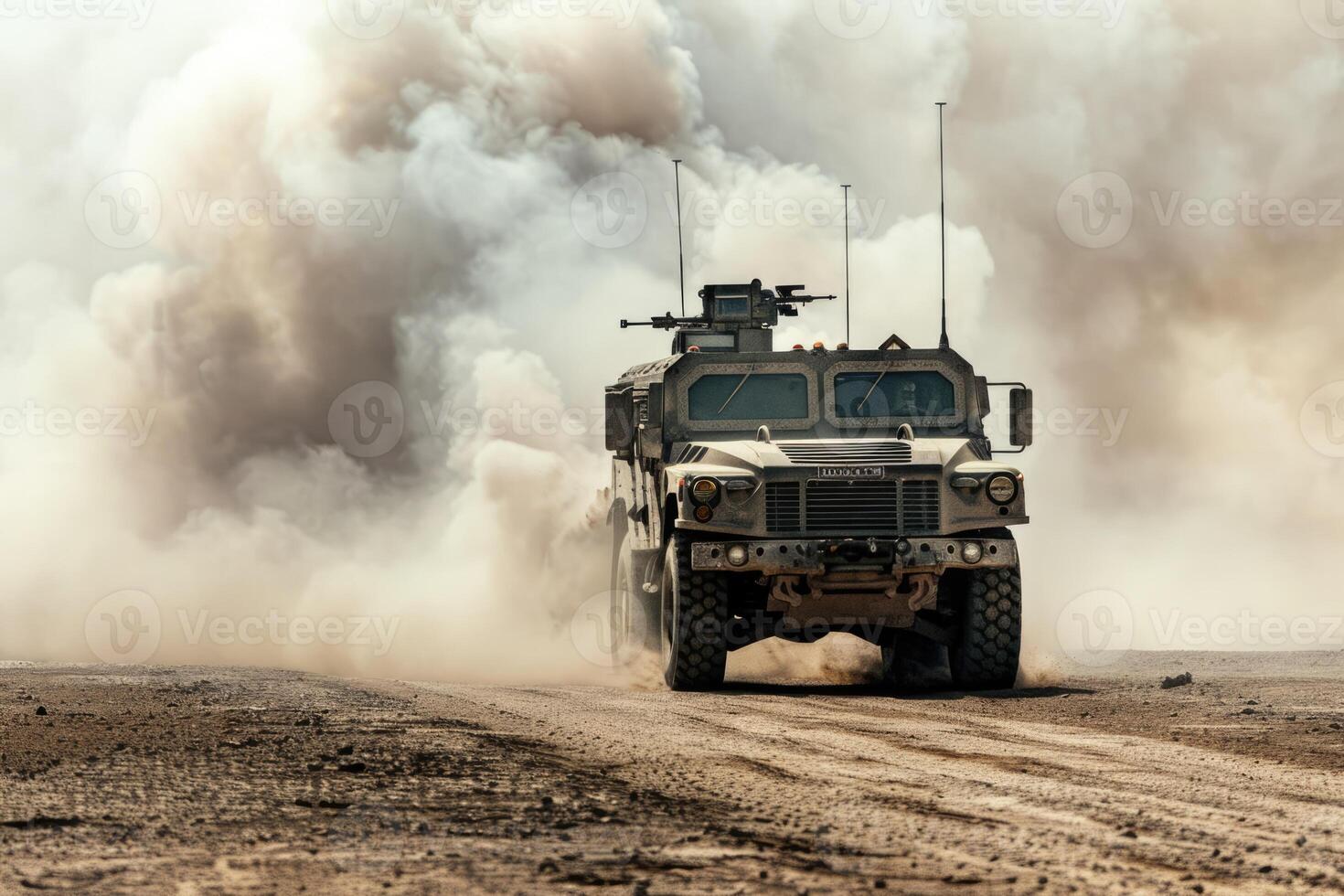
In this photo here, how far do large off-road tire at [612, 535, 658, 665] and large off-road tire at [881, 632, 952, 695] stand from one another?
203cm

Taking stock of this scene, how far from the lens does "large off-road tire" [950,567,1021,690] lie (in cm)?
1138

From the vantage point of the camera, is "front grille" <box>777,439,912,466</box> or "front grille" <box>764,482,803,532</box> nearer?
"front grille" <box>764,482,803,532</box>

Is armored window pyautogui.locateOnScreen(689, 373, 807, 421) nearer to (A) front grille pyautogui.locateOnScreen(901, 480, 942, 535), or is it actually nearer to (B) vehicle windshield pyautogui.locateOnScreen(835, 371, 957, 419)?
(B) vehicle windshield pyautogui.locateOnScreen(835, 371, 957, 419)

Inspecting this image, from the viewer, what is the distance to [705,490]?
11070mm

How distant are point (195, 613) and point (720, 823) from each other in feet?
57.4

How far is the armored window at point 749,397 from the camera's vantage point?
1241 centimetres

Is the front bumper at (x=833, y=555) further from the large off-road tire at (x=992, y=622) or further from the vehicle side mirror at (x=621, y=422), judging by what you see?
the vehicle side mirror at (x=621, y=422)

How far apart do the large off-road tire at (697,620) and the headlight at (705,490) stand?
17.1 inches

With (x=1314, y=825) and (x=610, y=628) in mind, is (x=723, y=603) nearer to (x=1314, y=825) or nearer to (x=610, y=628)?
(x=610, y=628)

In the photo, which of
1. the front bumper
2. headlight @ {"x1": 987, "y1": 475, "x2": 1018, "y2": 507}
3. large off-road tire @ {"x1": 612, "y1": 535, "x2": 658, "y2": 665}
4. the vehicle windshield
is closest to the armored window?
Answer: the vehicle windshield

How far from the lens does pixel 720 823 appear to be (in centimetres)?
538

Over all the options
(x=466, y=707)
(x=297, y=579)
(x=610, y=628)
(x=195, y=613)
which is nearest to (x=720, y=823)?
(x=466, y=707)

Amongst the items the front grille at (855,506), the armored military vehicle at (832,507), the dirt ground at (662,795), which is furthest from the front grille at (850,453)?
the dirt ground at (662,795)

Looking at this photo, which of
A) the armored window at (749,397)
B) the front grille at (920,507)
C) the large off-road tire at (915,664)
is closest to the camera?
the front grille at (920,507)
